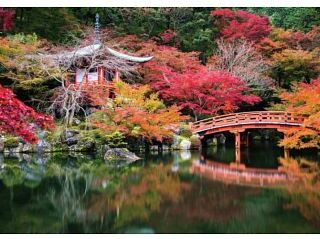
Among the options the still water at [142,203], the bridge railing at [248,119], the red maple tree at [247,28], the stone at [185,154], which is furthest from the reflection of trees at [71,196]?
the red maple tree at [247,28]

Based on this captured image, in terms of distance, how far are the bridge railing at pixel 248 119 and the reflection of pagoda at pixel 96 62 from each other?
429cm

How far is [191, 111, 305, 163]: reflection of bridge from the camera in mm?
18828

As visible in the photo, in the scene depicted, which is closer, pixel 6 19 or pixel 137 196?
pixel 137 196

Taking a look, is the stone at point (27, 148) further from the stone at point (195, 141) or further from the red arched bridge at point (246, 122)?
the red arched bridge at point (246, 122)

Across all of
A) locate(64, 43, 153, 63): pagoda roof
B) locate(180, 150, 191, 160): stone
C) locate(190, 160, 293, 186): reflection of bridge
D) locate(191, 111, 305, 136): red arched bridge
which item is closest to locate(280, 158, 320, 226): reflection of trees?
locate(190, 160, 293, 186): reflection of bridge

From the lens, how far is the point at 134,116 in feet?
57.6

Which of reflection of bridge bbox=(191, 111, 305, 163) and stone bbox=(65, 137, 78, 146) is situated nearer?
stone bbox=(65, 137, 78, 146)

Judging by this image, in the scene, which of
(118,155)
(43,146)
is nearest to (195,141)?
(118,155)

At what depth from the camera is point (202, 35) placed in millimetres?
26047

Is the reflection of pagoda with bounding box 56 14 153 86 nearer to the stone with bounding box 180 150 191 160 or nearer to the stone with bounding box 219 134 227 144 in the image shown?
the stone with bounding box 180 150 191 160

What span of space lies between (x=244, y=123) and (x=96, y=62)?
23.7 feet

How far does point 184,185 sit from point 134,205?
2.34 m

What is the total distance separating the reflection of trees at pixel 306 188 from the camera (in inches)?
297

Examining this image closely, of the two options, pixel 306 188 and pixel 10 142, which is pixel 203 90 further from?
pixel 306 188
